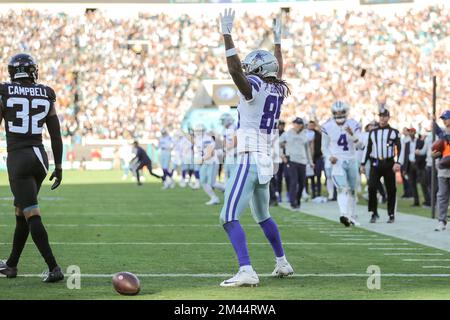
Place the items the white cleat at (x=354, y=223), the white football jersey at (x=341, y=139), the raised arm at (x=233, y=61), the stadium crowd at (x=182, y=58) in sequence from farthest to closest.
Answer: the stadium crowd at (x=182, y=58) < the white football jersey at (x=341, y=139) < the white cleat at (x=354, y=223) < the raised arm at (x=233, y=61)

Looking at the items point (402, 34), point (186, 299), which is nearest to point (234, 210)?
point (186, 299)

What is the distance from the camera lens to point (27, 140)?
894 centimetres

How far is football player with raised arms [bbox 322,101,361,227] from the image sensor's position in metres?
16.4

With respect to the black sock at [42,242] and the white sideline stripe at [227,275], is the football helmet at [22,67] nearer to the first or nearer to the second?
the black sock at [42,242]

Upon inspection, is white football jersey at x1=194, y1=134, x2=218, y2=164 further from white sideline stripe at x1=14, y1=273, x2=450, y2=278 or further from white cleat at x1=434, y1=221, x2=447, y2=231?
white sideline stripe at x1=14, y1=273, x2=450, y2=278

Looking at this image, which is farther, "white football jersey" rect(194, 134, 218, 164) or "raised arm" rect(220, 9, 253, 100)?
"white football jersey" rect(194, 134, 218, 164)

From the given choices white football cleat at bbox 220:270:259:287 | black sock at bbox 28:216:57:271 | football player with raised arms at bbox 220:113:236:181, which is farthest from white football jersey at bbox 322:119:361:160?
black sock at bbox 28:216:57:271

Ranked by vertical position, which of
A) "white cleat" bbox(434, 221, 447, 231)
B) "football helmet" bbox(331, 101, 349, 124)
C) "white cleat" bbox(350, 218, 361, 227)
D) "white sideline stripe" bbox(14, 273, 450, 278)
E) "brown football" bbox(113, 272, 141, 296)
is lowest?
"white cleat" bbox(350, 218, 361, 227)

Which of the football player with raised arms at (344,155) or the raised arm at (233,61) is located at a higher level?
the raised arm at (233,61)

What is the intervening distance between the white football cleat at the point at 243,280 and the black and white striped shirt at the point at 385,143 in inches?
348

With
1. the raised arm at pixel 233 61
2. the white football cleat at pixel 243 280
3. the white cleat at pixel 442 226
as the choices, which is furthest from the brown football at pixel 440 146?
the white football cleat at pixel 243 280

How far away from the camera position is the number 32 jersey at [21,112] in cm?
889

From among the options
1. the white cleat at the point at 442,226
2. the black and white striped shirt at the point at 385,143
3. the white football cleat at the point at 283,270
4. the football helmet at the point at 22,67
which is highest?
the football helmet at the point at 22,67

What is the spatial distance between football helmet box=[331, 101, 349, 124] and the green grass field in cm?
176
